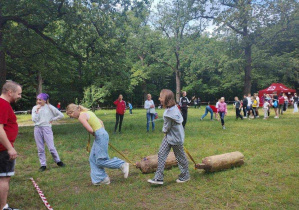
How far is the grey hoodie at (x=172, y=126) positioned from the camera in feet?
15.6

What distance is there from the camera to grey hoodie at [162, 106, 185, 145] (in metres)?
4.75

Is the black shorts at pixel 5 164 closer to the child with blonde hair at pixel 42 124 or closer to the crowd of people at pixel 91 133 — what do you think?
the crowd of people at pixel 91 133

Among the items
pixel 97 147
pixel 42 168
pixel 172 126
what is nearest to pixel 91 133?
pixel 97 147

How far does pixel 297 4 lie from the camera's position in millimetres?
23422

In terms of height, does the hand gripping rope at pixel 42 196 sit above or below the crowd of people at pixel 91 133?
below

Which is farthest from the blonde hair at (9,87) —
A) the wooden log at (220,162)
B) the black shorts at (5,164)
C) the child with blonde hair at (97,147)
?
the wooden log at (220,162)

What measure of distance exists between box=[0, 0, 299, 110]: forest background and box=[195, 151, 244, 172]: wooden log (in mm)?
9306

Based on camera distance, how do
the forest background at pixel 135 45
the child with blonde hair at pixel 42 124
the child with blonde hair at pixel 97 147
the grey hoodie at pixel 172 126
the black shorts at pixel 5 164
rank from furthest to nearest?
1. the forest background at pixel 135 45
2. the child with blonde hair at pixel 42 124
3. the child with blonde hair at pixel 97 147
4. the grey hoodie at pixel 172 126
5. the black shorts at pixel 5 164

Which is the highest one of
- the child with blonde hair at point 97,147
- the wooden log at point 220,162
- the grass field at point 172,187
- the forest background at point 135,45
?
the forest background at point 135,45

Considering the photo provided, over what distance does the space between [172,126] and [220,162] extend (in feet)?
5.06

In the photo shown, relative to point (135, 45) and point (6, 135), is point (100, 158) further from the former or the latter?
point (135, 45)

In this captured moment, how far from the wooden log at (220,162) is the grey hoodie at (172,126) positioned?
0.93 m

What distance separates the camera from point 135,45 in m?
39.4

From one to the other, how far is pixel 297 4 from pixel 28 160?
2646 centimetres
